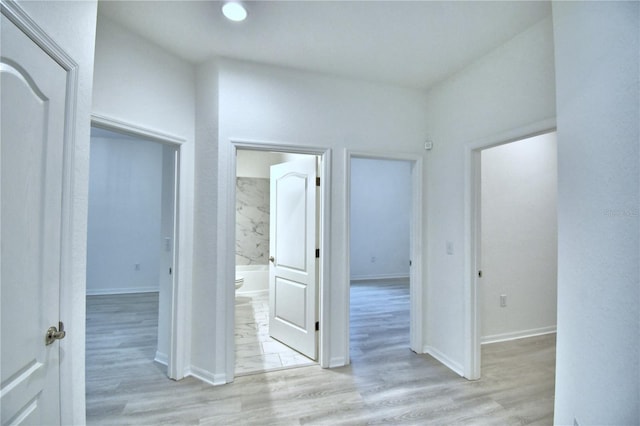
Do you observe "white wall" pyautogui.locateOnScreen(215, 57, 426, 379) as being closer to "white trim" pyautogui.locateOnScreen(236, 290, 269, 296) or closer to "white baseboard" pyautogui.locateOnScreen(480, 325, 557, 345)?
"white baseboard" pyautogui.locateOnScreen(480, 325, 557, 345)

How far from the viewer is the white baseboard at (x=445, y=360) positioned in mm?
2436

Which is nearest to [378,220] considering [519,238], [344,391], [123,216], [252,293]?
[252,293]

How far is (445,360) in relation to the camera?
8.52ft

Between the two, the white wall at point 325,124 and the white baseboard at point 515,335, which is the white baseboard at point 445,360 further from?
the white wall at point 325,124

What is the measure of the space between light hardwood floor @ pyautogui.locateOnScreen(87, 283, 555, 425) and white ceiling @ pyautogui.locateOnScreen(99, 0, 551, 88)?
2703mm

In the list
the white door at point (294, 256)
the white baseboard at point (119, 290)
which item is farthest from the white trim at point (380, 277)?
the white baseboard at point (119, 290)

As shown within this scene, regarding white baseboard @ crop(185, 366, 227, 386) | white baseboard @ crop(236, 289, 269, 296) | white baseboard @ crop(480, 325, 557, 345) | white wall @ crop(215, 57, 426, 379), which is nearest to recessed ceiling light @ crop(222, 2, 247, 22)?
white wall @ crop(215, 57, 426, 379)

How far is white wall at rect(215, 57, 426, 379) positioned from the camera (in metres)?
2.30

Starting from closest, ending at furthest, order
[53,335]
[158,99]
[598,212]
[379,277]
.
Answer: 1. [53,335]
2. [598,212]
3. [158,99]
4. [379,277]

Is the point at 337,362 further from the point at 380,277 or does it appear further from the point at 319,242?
the point at 380,277

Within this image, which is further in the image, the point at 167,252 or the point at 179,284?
the point at 167,252

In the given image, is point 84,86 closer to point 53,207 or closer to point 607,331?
point 53,207

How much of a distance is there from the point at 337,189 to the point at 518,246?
232 centimetres

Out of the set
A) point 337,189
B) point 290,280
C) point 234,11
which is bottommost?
point 290,280
